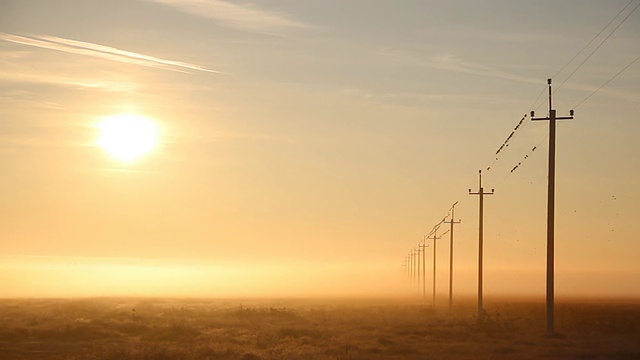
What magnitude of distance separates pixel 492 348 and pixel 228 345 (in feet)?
44.6

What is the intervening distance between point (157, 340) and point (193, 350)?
509 inches

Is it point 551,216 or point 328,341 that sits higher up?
point 551,216

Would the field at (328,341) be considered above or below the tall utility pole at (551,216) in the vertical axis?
below

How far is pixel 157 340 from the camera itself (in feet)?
191

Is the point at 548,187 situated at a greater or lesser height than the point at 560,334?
greater

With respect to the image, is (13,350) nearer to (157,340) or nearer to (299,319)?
(157,340)

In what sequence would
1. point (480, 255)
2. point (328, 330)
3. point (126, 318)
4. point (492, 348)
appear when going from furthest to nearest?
point (126, 318), point (480, 255), point (328, 330), point (492, 348)

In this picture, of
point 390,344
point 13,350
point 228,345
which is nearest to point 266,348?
point 228,345

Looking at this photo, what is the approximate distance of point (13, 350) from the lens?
50219 millimetres

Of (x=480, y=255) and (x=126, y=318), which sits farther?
(x=126, y=318)

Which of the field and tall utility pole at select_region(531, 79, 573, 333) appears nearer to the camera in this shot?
the field

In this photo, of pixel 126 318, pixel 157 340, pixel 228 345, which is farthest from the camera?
pixel 126 318

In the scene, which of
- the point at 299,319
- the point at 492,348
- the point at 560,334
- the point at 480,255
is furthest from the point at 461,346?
the point at 299,319

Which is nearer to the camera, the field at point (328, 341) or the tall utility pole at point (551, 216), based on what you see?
the field at point (328, 341)
